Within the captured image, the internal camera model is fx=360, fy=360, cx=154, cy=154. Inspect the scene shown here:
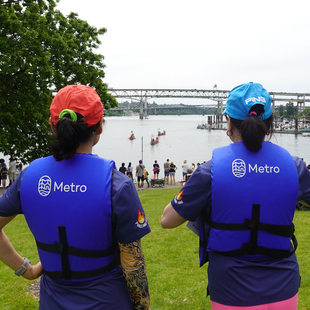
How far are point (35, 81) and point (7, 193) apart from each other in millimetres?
14280

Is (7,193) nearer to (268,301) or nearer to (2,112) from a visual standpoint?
(268,301)

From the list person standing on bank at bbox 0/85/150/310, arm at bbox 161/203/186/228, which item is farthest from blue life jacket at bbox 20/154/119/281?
arm at bbox 161/203/186/228

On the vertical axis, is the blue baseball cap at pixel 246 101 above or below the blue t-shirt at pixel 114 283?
above

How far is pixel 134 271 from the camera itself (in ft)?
6.15

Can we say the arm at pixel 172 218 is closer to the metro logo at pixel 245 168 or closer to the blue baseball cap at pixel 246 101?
the metro logo at pixel 245 168

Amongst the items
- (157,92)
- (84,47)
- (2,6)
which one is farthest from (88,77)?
(157,92)

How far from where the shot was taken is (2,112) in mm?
14414

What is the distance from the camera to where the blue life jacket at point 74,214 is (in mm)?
1787

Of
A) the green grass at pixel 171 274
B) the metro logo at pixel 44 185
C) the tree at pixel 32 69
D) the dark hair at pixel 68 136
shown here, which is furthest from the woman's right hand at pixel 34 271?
the tree at pixel 32 69

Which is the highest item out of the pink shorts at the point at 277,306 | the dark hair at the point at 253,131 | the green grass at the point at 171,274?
the dark hair at the point at 253,131

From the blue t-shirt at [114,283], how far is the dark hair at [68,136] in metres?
0.25

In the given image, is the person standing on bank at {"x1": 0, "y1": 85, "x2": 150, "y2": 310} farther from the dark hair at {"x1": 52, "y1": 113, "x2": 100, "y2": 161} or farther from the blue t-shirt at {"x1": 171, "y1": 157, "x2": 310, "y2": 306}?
the blue t-shirt at {"x1": 171, "y1": 157, "x2": 310, "y2": 306}

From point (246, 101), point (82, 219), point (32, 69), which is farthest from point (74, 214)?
point (32, 69)

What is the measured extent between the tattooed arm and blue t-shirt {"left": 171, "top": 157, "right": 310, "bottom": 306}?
364mm
